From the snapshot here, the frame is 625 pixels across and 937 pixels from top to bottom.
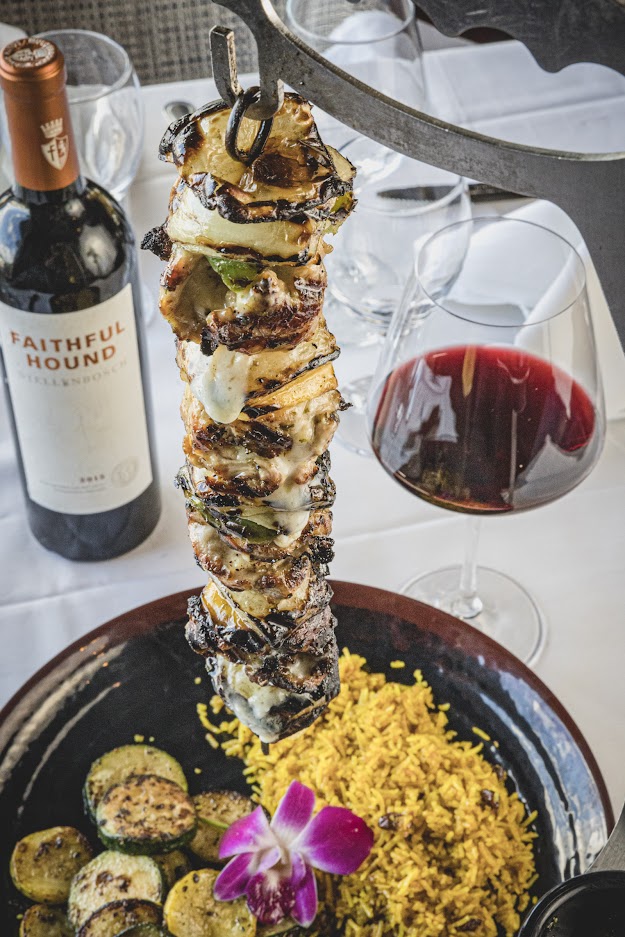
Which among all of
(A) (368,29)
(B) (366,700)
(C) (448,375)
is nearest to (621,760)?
(B) (366,700)

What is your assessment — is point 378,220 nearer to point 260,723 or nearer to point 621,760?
point 621,760

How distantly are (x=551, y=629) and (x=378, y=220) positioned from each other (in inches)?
21.7

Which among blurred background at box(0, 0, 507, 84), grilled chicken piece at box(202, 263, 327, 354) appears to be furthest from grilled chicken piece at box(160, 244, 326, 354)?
blurred background at box(0, 0, 507, 84)

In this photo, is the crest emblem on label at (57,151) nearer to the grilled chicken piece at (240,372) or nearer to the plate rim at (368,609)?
the plate rim at (368,609)

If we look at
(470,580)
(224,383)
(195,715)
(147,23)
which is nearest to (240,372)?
(224,383)

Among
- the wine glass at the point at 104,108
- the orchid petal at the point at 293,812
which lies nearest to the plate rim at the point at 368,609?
the orchid petal at the point at 293,812

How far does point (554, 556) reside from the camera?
4.42 feet

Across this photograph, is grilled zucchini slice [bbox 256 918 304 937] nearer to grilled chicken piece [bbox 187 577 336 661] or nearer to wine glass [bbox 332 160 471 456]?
grilled chicken piece [bbox 187 577 336 661]

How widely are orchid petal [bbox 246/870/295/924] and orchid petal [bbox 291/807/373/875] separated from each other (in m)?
0.03

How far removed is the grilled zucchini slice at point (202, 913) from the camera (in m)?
0.92

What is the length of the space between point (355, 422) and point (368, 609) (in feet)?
1.43

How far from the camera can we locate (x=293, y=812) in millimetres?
1001

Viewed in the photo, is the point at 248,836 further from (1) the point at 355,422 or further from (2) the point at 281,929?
(1) the point at 355,422

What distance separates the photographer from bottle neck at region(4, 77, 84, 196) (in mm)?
936
